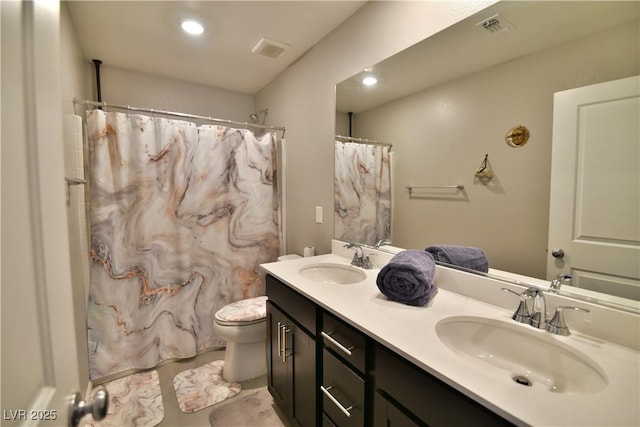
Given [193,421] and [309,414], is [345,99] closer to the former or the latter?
[309,414]

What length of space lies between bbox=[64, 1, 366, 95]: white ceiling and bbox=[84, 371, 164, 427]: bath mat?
2231 mm

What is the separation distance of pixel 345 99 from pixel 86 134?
5.60 ft

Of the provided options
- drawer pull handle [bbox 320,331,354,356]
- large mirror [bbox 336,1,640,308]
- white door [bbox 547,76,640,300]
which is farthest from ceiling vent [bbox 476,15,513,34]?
drawer pull handle [bbox 320,331,354,356]

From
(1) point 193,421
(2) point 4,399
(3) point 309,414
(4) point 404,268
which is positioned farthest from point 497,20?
(1) point 193,421

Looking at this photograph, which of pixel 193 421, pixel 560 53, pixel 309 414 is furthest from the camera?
pixel 193 421

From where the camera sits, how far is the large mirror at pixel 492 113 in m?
0.93

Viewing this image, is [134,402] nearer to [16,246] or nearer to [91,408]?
[91,408]

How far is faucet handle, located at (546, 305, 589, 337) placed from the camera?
2.91 ft

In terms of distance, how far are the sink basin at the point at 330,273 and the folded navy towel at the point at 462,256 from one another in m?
0.48

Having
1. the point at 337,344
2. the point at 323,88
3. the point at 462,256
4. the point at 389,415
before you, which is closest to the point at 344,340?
the point at 337,344

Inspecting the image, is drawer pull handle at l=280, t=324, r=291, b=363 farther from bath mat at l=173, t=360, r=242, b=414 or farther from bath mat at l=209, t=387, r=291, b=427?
bath mat at l=173, t=360, r=242, b=414

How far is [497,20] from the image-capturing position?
1.13 m

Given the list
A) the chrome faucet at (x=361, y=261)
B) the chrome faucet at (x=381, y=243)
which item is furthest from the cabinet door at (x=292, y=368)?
the chrome faucet at (x=381, y=243)

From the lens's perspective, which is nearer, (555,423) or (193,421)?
(555,423)
